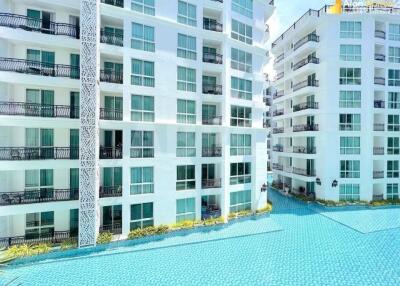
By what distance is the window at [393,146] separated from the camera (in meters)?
28.7

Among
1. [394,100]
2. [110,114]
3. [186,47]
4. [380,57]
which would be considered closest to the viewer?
[110,114]

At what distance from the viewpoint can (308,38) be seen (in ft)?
98.2

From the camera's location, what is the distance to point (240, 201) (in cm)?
2350

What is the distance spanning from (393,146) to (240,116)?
19.3 meters

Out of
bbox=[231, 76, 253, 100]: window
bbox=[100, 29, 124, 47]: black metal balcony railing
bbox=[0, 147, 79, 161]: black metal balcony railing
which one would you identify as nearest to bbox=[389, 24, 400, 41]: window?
bbox=[231, 76, 253, 100]: window

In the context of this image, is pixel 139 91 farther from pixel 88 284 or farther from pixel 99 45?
pixel 88 284

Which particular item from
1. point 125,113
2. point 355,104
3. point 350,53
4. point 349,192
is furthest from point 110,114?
point 350,53

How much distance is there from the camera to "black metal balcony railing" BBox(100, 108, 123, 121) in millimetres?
18156

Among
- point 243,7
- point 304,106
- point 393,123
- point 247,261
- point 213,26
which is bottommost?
point 247,261

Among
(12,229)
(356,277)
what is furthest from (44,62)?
(356,277)

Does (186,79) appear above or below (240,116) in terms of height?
above

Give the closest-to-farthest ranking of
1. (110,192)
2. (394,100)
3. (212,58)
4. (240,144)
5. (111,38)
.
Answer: (110,192)
(111,38)
(212,58)
(240,144)
(394,100)

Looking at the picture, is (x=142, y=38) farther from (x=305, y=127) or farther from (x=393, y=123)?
(x=393, y=123)

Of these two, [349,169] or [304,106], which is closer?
[349,169]
